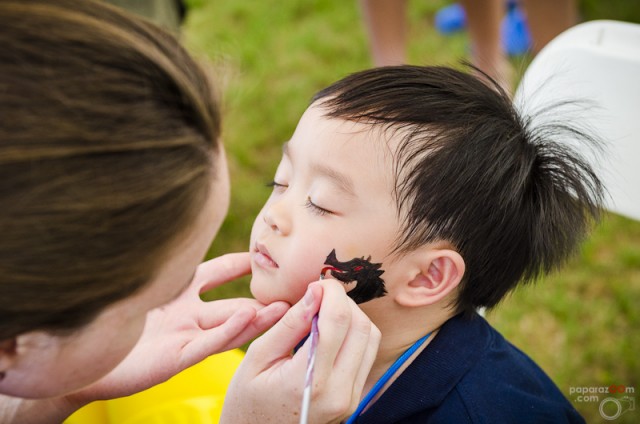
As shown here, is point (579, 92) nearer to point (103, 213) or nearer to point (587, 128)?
point (587, 128)

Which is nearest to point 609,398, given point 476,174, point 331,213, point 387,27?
Result: point 476,174

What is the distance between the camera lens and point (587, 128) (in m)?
1.51

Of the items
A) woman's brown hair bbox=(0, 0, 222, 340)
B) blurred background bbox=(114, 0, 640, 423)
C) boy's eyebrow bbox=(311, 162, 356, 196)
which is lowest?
blurred background bbox=(114, 0, 640, 423)

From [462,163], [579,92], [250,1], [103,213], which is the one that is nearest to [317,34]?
[250,1]

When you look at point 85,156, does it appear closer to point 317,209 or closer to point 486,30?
point 317,209

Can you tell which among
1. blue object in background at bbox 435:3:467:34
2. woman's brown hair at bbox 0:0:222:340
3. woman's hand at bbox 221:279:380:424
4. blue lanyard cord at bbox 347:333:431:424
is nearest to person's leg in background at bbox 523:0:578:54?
blue object in background at bbox 435:3:467:34

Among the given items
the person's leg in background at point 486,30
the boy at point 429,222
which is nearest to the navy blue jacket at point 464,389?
the boy at point 429,222

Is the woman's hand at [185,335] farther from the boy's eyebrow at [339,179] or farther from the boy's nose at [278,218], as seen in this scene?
the boy's eyebrow at [339,179]

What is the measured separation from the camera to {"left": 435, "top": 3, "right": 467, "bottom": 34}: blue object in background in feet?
11.3

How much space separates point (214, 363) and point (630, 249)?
5.56 ft

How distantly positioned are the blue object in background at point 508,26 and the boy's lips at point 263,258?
2410mm

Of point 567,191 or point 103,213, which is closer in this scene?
point 103,213

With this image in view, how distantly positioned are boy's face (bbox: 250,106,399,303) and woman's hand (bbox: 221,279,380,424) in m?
0.14

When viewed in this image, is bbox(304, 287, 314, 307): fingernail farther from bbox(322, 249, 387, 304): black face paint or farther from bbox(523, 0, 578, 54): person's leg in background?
bbox(523, 0, 578, 54): person's leg in background
